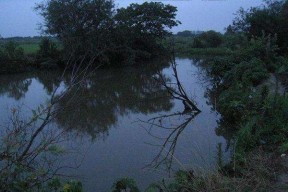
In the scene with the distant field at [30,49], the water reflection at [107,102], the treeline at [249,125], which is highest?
the distant field at [30,49]

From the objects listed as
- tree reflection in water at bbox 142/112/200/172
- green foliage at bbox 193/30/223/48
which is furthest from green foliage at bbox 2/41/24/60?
green foliage at bbox 193/30/223/48

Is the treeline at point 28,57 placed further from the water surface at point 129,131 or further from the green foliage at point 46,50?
the water surface at point 129,131

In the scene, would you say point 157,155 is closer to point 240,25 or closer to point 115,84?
point 115,84

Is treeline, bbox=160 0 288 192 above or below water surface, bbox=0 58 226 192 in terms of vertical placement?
above

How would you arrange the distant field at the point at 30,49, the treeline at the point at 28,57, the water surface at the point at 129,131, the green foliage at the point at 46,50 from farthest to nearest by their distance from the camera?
the distant field at the point at 30,49 → the green foliage at the point at 46,50 → the treeline at the point at 28,57 → the water surface at the point at 129,131

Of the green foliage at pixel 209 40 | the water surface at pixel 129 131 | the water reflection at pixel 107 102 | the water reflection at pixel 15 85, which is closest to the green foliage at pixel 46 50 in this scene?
the water reflection at pixel 15 85

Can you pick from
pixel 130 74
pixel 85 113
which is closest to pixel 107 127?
pixel 85 113

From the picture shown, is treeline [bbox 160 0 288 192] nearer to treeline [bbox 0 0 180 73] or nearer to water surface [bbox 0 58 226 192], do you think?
water surface [bbox 0 58 226 192]

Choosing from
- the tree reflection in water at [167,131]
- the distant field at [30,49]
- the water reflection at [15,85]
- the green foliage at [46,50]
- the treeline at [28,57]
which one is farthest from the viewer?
the distant field at [30,49]

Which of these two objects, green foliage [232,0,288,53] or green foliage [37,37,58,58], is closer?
green foliage [232,0,288,53]

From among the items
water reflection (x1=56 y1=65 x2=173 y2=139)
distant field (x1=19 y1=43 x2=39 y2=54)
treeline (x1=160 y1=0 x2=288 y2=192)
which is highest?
distant field (x1=19 y1=43 x2=39 y2=54)

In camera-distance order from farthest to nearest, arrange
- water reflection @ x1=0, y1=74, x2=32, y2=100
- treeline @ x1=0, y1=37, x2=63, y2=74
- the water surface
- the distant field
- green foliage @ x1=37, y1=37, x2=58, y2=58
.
Answer: the distant field → green foliage @ x1=37, y1=37, x2=58, y2=58 → treeline @ x1=0, y1=37, x2=63, y2=74 → water reflection @ x1=0, y1=74, x2=32, y2=100 → the water surface

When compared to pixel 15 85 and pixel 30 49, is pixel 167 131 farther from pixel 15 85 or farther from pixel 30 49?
pixel 30 49

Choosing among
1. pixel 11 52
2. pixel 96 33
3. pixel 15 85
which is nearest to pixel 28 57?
pixel 11 52
